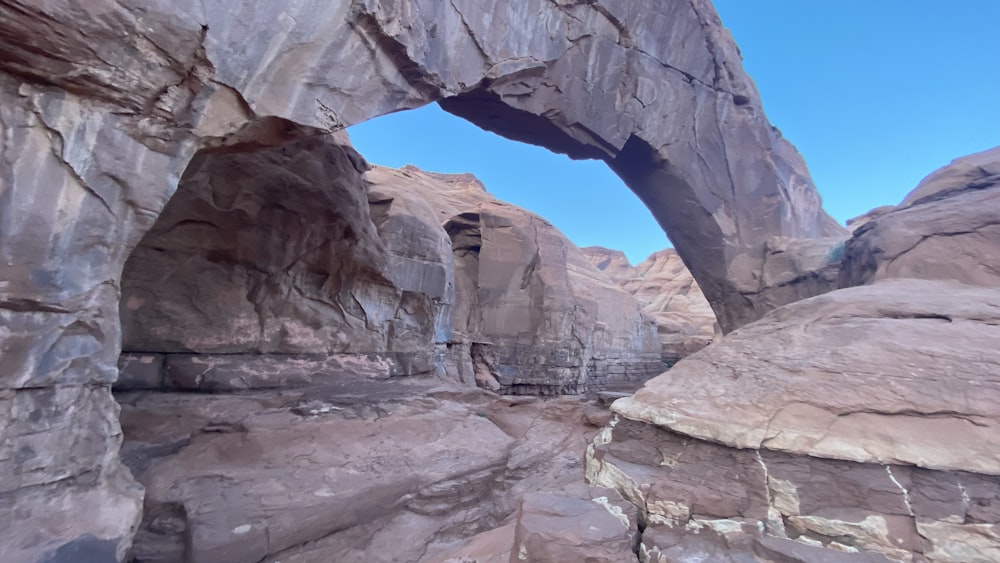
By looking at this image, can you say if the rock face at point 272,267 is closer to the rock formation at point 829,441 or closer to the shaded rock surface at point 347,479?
the shaded rock surface at point 347,479

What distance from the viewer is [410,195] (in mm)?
10289

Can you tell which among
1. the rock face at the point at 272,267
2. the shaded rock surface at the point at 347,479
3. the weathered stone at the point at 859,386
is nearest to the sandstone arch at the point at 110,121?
the shaded rock surface at the point at 347,479

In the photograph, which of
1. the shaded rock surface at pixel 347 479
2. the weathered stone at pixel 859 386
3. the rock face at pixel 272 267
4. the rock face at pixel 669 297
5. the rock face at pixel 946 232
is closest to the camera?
the weathered stone at pixel 859 386

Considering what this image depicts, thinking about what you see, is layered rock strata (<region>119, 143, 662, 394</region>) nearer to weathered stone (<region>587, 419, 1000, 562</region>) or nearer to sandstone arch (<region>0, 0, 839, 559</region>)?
sandstone arch (<region>0, 0, 839, 559</region>)

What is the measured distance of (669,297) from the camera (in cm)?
3341

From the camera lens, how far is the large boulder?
260 cm

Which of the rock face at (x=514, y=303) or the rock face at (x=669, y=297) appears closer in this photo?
the rock face at (x=514, y=303)

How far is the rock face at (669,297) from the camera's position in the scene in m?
23.5

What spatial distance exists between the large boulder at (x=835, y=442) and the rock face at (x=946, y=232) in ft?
4.66

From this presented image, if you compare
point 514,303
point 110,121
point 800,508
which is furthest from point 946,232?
point 514,303

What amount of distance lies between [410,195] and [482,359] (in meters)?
6.41

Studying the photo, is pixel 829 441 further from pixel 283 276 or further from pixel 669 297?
pixel 669 297

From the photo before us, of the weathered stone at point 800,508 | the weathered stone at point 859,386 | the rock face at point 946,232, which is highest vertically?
the rock face at point 946,232

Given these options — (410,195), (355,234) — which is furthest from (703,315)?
(355,234)
